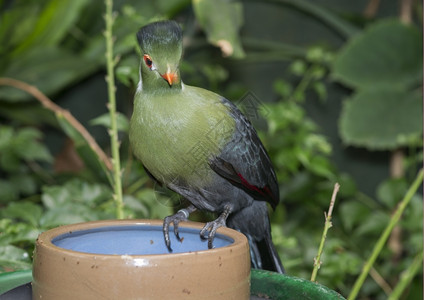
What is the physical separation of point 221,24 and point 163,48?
110cm

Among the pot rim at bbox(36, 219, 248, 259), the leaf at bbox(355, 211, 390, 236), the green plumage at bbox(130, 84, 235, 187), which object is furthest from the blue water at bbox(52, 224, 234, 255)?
the leaf at bbox(355, 211, 390, 236)

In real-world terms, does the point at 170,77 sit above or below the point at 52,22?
above

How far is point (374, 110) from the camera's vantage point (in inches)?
113

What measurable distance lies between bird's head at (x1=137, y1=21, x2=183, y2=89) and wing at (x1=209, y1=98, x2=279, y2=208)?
0.19 m

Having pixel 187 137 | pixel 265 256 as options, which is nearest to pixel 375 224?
pixel 265 256

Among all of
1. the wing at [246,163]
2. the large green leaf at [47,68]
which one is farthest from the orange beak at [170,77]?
the large green leaf at [47,68]

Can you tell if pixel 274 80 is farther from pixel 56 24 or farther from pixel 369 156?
pixel 56 24

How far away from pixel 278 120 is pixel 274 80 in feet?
2.72

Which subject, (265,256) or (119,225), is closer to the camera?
(119,225)

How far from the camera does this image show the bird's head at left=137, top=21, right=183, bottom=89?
1.18m

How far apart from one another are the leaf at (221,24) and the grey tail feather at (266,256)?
859mm

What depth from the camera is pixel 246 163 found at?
54.9 inches

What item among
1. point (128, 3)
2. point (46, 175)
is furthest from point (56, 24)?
point (46, 175)

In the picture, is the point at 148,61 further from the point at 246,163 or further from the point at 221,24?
the point at 221,24
